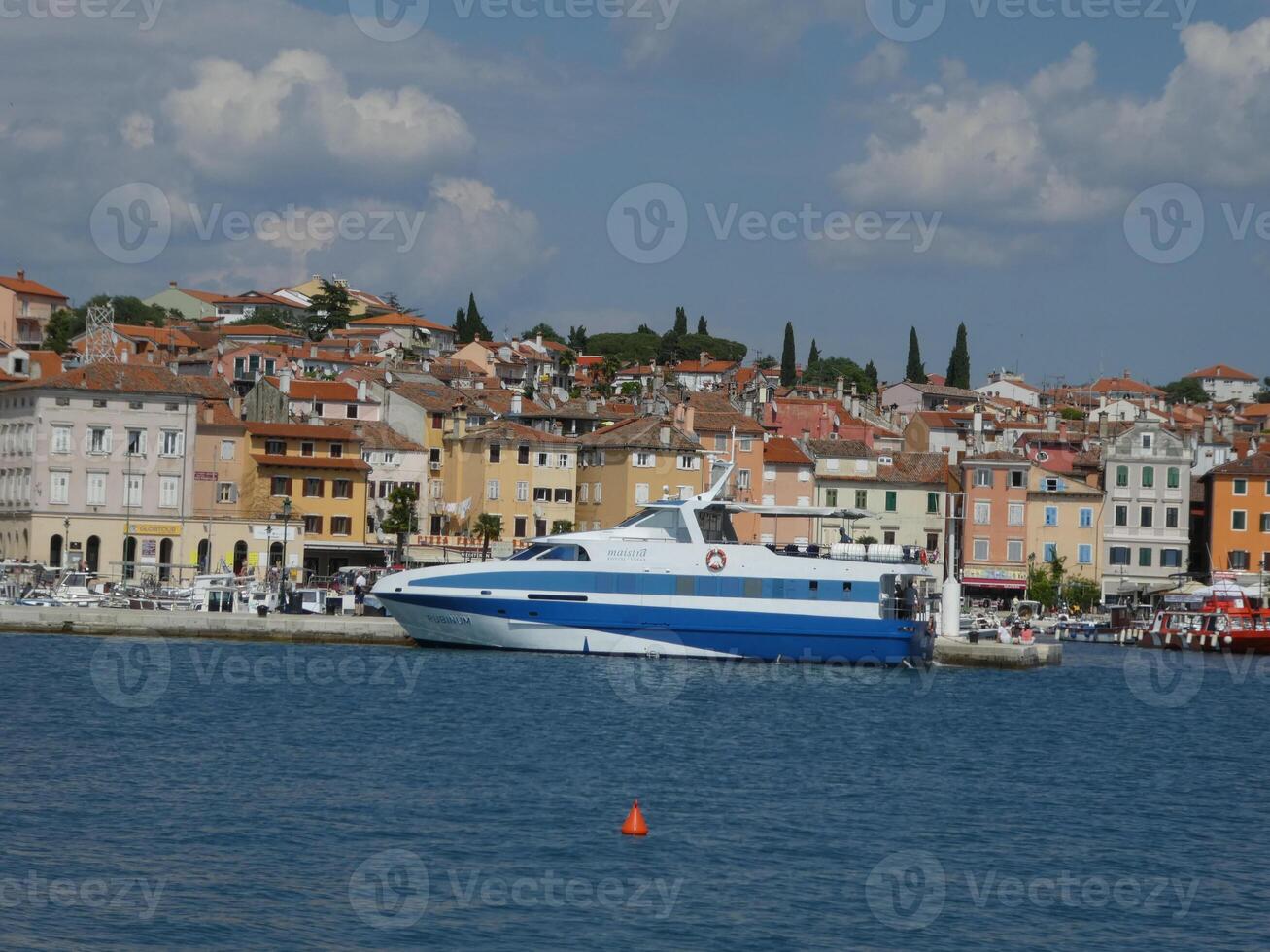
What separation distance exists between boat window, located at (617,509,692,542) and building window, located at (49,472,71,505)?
88.9ft

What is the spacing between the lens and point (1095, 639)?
73.2 meters

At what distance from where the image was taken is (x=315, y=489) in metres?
72.6

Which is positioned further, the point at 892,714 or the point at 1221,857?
the point at 892,714

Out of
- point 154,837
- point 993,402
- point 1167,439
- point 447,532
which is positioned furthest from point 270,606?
point 993,402

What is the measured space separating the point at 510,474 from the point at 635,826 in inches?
2111

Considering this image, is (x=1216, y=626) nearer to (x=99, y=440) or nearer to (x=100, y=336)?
(x=99, y=440)

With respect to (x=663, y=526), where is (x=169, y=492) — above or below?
above

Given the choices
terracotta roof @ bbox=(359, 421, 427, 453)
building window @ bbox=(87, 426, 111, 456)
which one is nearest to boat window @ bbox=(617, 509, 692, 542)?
building window @ bbox=(87, 426, 111, 456)

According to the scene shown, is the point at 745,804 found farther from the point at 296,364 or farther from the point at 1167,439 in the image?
the point at 296,364

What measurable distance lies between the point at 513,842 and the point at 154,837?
4.40 m

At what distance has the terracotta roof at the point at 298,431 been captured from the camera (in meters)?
71.9

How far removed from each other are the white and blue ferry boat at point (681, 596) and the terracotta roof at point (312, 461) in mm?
24222

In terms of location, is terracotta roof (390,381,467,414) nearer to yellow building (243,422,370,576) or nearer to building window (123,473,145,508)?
yellow building (243,422,370,576)

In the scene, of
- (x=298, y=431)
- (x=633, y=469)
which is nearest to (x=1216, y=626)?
(x=633, y=469)
